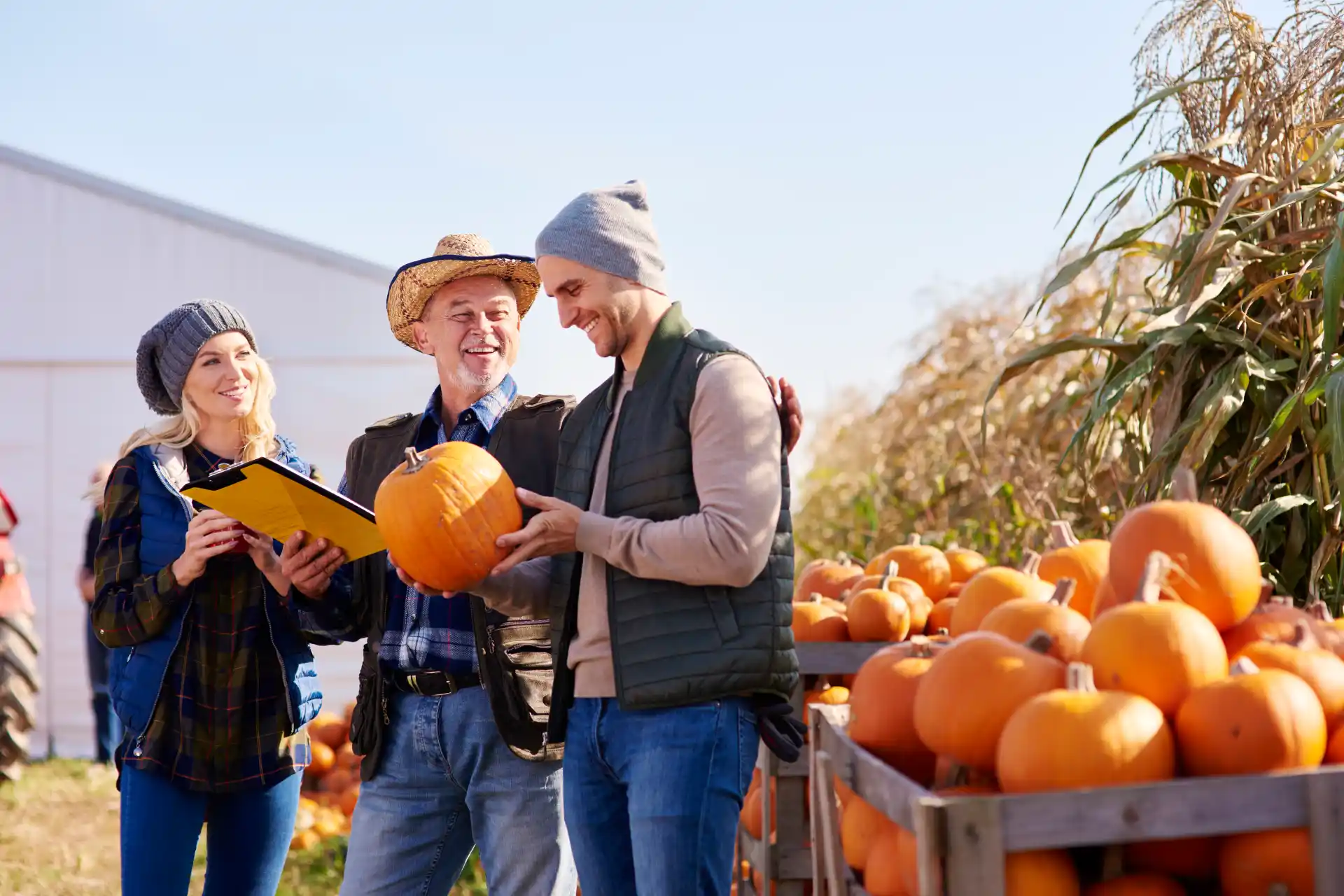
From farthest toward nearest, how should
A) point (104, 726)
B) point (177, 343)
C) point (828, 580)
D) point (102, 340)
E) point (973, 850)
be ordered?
point (102, 340) < point (104, 726) < point (828, 580) < point (177, 343) < point (973, 850)

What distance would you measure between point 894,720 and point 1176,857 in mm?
438

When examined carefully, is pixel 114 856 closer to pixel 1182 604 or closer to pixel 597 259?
pixel 597 259

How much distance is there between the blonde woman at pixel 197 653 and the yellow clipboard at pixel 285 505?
13cm

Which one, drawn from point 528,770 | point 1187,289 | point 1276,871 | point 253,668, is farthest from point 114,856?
point 1276,871

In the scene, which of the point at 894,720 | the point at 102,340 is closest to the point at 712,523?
the point at 894,720

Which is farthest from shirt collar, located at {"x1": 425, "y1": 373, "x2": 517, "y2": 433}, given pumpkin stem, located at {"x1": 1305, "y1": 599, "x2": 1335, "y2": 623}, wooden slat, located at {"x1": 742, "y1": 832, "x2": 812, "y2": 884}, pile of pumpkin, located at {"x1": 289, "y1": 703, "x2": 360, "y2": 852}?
pile of pumpkin, located at {"x1": 289, "y1": 703, "x2": 360, "y2": 852}

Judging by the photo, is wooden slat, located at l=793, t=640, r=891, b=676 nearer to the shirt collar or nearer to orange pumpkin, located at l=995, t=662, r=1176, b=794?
the shirt collar

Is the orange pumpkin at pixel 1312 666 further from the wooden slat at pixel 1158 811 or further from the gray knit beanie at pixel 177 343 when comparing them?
the gray knit beanie at pixel 177 343

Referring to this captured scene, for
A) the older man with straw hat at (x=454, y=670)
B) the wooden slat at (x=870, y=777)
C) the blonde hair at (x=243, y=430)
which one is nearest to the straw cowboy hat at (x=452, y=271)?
the older man with straw hat at (x=454, y=670)

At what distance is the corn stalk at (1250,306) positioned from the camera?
3186 mm

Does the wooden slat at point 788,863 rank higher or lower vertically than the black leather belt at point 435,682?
lower

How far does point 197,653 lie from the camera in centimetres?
277

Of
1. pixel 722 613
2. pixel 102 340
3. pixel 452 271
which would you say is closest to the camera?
pixel 722 613

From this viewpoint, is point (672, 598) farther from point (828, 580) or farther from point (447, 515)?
point (828, 580)
